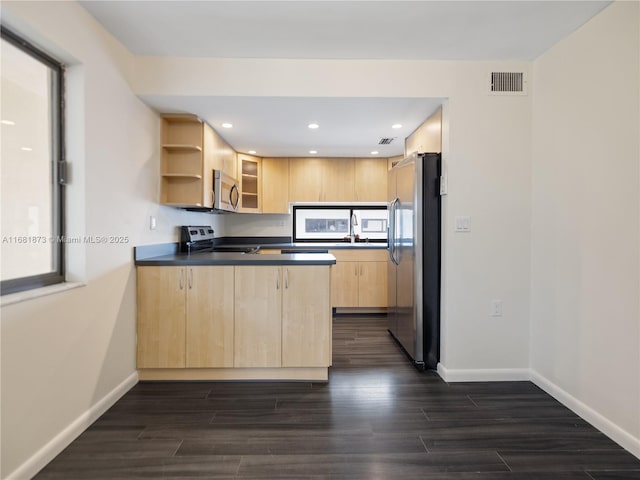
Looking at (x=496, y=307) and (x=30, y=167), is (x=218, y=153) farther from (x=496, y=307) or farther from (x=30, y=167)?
(x=496, y=307)

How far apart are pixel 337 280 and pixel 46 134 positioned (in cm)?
334

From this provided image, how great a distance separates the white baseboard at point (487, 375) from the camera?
8.27ft

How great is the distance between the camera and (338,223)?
5.03 metres

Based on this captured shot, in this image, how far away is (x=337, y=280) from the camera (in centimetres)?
443

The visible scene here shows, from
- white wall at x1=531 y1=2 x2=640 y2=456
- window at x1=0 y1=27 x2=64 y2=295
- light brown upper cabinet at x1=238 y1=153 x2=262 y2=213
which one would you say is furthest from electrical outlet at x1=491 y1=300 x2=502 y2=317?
light brown upper cabinet at x1=238 y1=153 x2=262 y2=213

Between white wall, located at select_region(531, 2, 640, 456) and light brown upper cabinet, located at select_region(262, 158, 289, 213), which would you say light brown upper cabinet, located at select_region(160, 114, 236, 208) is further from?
white wall, located at select_region(531, 2, 640, 456)

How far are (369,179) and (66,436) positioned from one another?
159 inches

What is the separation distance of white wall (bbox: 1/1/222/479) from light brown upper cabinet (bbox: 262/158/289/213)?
2.09m

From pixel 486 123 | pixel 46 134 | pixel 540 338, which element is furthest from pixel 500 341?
pixel 46 134

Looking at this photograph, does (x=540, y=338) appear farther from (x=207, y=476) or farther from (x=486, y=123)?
(x=207, y=476)

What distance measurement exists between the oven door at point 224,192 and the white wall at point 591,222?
2.73 meters

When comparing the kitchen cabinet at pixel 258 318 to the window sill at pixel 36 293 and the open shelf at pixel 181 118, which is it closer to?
the window sill at pixel 36 293

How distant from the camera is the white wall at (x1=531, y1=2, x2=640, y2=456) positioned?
5.74ft

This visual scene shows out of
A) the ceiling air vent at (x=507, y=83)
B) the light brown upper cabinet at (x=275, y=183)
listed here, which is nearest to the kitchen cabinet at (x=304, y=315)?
the ceiling air vent at (x=507, y=83)
